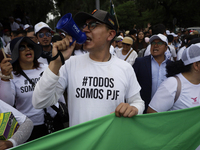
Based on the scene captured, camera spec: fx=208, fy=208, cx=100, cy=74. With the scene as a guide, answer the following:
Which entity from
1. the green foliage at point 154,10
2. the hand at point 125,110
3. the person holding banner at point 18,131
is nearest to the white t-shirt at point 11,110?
the person holding banner at point 18,131

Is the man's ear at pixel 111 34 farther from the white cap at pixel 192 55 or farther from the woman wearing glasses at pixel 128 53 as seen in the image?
the woman wearing glasses at pixel 128 53

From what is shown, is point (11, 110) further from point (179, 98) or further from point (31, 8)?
point (31, 8)

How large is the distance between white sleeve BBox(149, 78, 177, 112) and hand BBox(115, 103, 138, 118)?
23.0 inches

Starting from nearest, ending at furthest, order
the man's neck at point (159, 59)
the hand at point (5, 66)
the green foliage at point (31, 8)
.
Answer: the hand at point (5, 66) < the man's neck at point (159, 59) < the green foliage at point (31, 8)

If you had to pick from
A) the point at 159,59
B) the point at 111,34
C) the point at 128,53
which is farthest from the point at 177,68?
the point at 128,53

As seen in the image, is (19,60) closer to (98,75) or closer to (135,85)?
(98,75)

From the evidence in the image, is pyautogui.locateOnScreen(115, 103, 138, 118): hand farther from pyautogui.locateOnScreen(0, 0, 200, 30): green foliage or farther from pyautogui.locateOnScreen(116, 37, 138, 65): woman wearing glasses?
pyautogui.locateOnScreen(0, 0, 200, 30): green foliage

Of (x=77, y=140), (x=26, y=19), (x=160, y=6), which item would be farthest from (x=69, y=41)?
(x=160, y=6)

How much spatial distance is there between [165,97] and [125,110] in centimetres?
71

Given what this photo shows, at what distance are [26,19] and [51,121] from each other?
40.6 ft

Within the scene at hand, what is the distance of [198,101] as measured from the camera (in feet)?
7.46

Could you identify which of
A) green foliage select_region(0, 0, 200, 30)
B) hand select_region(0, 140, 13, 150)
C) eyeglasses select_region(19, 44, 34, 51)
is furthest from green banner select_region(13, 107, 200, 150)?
green foliage select_region(0, 0, 200, 30)

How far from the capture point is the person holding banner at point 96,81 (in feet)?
6.09

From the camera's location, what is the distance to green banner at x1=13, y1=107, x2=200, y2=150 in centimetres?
160
